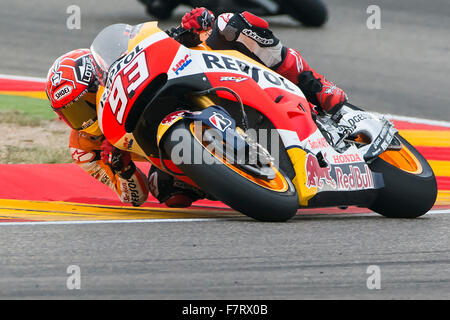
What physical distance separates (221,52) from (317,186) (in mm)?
997

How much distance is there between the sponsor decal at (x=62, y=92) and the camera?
571 centimetres

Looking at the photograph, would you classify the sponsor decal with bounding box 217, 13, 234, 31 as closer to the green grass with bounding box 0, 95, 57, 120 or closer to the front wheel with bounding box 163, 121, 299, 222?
the front wheel with bounding box 163, 121, 299, 222

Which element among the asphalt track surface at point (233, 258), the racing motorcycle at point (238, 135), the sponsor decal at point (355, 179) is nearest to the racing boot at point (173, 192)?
the racing motorcycle at point (238, 135)

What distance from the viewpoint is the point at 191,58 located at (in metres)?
5.30

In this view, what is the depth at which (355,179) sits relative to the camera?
5.51 meters

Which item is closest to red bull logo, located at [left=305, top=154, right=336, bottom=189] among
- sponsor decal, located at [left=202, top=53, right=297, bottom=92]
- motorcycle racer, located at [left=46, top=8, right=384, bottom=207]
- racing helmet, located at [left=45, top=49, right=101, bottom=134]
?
sponsor decal, located at [left=202, top=53, right=297, bottom=92]

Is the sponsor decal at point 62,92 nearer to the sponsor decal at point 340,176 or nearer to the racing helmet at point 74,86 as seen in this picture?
the racing helmet at point 74,86

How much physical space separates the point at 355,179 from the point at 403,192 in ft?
1.18

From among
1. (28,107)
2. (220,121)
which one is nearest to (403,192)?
(220,121)

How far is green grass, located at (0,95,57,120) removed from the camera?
9.20 metres

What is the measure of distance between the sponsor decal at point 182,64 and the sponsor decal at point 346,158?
102cm

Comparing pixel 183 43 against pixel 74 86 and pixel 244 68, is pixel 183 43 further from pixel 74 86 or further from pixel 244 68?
pixel 74 86

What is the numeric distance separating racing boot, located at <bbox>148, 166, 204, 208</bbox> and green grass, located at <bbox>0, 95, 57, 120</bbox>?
3.30 metres
